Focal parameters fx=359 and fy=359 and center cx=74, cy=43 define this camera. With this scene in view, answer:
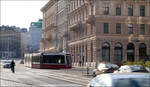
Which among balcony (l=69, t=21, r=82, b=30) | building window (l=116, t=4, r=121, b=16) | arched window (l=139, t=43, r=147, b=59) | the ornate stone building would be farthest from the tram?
the ornate stone building

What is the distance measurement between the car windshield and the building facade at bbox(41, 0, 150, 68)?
52934 millimetres

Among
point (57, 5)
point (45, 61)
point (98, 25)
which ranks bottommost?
point (45, 61)

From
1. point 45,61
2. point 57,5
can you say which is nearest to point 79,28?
point 45,61

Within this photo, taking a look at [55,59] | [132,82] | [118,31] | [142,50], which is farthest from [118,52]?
[132,82]

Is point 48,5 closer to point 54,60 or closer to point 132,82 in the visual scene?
point 54,60

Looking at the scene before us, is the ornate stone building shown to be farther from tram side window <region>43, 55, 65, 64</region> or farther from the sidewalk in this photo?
the sidewalk

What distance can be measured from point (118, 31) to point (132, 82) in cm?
5572

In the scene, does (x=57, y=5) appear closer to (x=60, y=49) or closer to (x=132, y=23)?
(x=60, y=49)

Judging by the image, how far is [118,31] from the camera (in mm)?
62750

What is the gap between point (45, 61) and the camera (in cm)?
5822

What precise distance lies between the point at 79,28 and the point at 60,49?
1919 centimetres

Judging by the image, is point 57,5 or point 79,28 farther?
point 57,5

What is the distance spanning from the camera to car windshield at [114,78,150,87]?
7.39 metres

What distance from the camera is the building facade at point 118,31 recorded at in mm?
62094
